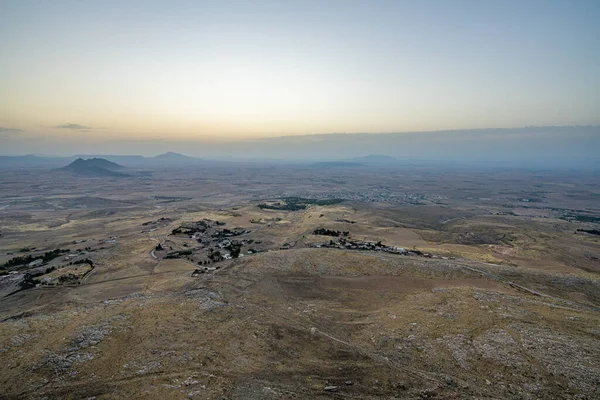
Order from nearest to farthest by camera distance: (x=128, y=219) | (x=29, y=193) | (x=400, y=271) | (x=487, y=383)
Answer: (x=487, y=383) < (x=400, y=271) < (x=128, y=219) < (x=29, y=193)

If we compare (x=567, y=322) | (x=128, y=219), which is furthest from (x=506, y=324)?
(x=128, y=219)

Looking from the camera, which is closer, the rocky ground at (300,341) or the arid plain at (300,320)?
the rocky ground at (300,341)

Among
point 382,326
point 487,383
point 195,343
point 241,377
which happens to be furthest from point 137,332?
point 487,383

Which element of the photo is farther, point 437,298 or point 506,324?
point 437,298

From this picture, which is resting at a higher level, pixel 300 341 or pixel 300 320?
pixel 300 341

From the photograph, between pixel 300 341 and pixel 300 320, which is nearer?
pixel 300 341

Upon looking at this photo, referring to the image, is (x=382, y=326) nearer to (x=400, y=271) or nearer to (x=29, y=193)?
(x=400, y=271)

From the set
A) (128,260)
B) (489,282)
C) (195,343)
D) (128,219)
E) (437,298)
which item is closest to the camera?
(195,343)

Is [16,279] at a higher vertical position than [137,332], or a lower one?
lower

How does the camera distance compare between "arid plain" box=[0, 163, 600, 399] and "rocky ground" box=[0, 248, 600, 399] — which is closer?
"rocky ground" box=[0, 248, 600, 399]

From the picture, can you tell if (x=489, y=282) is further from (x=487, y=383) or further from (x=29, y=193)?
(x=29, y=193)
